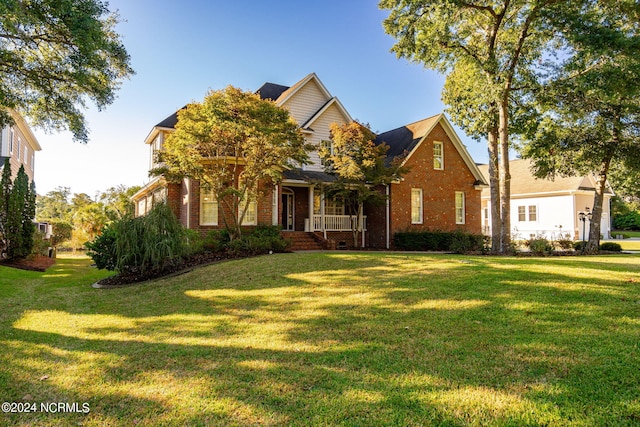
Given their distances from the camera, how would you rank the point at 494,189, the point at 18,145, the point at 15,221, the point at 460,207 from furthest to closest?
the point at 18,145
the point at 460,207
the point at 494,189
the point at 15,221

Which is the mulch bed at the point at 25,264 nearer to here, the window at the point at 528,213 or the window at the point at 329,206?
the window at the point at 329,206

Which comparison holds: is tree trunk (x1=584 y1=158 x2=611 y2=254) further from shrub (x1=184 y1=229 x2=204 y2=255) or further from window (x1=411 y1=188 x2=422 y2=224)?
shrub (x1=184 y1=229 x2=204 y2=255)

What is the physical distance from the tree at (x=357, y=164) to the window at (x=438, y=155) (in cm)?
413

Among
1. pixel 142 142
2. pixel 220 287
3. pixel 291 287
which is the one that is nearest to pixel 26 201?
pixel 142 142

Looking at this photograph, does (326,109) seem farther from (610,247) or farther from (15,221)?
(610,247)

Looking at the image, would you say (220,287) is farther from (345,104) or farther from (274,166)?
(345,104)

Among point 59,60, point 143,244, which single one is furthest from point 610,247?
point 59,60

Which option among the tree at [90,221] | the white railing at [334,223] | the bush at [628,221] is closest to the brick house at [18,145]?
the tree at [90,221]

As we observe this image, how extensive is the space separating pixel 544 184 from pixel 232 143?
26766mm

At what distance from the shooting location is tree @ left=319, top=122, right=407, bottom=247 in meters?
15.7

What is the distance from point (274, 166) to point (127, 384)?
10502 mm

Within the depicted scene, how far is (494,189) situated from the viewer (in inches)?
602

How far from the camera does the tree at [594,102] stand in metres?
12.0

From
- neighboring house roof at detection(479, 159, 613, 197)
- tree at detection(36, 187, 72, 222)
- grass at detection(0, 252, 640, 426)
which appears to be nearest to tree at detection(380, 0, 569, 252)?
grass at detection(0, 252, 640, 426)
